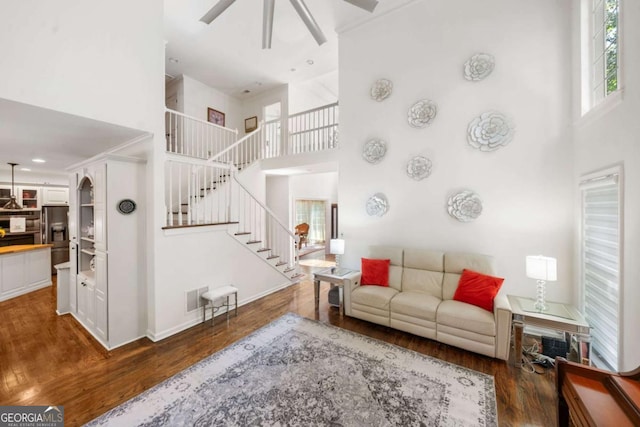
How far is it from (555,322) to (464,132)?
244cm

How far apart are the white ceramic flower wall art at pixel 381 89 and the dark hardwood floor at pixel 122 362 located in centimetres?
353

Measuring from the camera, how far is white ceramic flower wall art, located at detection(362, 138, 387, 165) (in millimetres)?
4078

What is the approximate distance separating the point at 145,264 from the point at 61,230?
516 cm

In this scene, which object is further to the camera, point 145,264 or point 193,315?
point 193,315

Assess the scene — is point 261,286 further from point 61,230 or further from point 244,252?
point 61,230

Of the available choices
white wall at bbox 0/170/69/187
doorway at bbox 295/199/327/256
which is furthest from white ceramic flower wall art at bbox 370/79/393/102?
white wall at bbox 0/170/69/187

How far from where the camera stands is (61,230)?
6.19 m

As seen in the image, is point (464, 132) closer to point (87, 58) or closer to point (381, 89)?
point (381, 89)

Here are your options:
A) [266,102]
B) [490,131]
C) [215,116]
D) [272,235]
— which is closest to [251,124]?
[266,102]

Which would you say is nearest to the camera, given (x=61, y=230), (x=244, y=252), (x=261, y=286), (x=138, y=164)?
(x=138, y=164)

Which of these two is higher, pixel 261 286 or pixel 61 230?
pixel 61 230

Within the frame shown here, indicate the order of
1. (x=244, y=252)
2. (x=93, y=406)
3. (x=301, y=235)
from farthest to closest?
(x=301, y=235)
(x=244, y=252)
(x=93, y=406)

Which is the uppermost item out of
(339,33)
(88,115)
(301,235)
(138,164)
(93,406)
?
(339,33)

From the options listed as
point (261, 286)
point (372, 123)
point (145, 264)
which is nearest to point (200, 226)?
point (145, 264)
